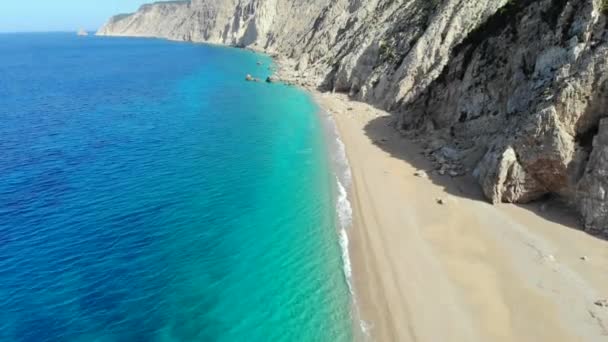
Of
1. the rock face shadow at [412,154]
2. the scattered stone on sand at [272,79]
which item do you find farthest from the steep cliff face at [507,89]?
the scattered stone on sand at [272,79]

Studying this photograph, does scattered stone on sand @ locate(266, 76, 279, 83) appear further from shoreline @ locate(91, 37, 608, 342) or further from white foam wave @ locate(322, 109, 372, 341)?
shoreline @ locate(91, 37, 608, 342)

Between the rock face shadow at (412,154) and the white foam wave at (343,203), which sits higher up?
the rock face shadow at (412,154)

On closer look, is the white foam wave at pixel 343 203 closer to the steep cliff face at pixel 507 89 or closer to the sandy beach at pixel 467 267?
the sandy beach at pixel 467 267

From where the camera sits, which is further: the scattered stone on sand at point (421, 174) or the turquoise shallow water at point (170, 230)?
the scattered stone on sand at point (421, 174)

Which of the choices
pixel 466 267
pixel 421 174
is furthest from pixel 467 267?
pixel 421 174

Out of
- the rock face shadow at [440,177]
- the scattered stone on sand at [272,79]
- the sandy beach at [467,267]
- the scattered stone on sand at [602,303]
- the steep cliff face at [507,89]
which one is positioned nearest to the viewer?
the sandy beach at [467,267]

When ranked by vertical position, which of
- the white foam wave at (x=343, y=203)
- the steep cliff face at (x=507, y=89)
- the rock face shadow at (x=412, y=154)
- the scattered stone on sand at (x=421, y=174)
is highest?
the steep cliff face at (x=507, y=89)

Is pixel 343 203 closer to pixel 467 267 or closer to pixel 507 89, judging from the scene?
pixel 467 267

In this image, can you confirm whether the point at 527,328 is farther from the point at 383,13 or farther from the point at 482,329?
the point at 383,13
